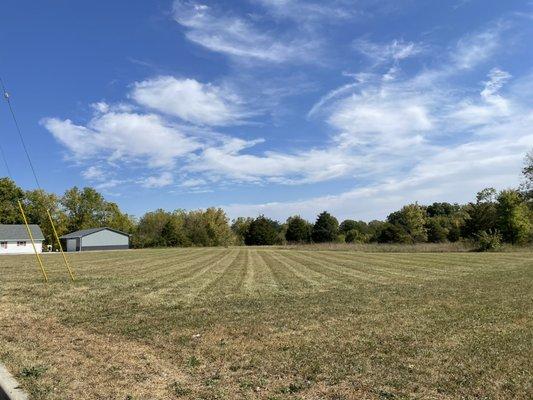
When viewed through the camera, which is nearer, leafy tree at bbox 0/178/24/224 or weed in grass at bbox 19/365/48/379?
weed in grass at bbox 19/365/48/379

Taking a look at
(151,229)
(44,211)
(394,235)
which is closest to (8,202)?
(44,211)

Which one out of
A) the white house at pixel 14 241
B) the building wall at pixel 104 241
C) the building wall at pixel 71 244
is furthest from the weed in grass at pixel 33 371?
the building wall at pixel 71 244

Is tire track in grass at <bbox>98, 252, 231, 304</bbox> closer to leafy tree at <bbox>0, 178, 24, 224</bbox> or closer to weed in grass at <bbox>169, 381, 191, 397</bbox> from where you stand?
weed in grass at <bbox>169, 381, 191, 397</bbox>

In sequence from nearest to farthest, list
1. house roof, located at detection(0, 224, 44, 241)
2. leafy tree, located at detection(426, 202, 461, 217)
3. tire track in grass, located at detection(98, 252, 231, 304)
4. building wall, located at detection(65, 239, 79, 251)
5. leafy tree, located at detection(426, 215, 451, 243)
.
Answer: tire track in grass, located at detection(98, 252, 231, 304)
house roof, located at detection(0, 224, 44, 241)
building wall, located at detection(65, 239, 79, 251)
leafy tree, located at detection(426, 215, 451, 243)
leafy tree, located at detection(426, 202, 461, 217)

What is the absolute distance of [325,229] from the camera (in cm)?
10894

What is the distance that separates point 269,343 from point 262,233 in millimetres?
100689

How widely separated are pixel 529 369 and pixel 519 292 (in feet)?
31.5

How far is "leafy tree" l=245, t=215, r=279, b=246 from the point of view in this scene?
356ft

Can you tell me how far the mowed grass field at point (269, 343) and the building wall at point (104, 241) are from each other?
248ft

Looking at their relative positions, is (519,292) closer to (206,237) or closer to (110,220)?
(206,237)

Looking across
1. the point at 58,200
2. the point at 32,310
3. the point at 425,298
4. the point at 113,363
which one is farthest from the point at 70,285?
the point at 58,200

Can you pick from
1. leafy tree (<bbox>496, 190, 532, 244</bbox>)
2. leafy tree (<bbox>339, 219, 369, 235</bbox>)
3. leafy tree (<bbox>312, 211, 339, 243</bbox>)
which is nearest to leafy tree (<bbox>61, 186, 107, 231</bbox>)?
leafy tree (<bbox>312, 211, 339, 243</bbox>)

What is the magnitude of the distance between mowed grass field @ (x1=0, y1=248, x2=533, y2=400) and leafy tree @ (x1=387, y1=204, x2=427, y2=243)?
3423 inches

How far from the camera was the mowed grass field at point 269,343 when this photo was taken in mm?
5781
